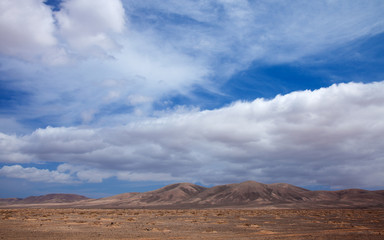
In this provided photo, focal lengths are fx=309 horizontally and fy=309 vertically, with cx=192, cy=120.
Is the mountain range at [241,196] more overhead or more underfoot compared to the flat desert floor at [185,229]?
more overhead

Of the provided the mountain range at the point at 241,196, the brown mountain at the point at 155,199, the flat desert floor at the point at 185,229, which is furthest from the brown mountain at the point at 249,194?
the flat desert floor at the point at 185,229

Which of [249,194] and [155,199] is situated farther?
[155,199]

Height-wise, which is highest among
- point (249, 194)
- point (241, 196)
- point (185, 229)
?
point (249, 194)

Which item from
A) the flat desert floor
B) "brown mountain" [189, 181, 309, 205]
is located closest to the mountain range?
"brown mountain" [189, 181, 309, 205]

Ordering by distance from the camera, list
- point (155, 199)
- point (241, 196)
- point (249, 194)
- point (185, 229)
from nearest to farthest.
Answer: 1. point (185, 229)
2. point (241, 196)
3. point (249, 194)
4. point (155, 199)

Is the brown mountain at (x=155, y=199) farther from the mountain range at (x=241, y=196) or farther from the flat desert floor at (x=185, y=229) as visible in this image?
the flat desert floor at (x=185, y=229)

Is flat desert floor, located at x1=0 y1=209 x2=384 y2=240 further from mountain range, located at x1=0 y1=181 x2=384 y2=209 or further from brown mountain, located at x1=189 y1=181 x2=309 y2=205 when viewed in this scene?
brown mountain, located at x1=189 y1=181 x2=309 y2=205

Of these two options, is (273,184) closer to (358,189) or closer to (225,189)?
(225,189)

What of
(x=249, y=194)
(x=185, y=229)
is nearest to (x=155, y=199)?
(x=249, y=194)

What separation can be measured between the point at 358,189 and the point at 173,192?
10561 centimetres

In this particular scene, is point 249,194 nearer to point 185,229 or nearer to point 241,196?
point 241,196

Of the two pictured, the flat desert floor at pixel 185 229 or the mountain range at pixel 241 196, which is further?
the mountain range at pixel 241 196

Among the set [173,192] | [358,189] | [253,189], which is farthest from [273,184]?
[173,192]

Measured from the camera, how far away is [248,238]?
20594mm
